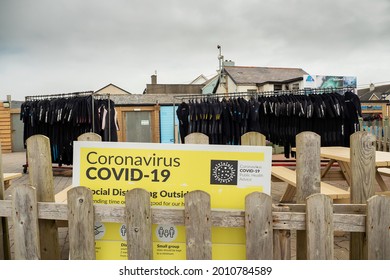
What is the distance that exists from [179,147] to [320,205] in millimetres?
746

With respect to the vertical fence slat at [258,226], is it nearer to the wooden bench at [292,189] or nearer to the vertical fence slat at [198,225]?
the vertical fence slat at [198,225]

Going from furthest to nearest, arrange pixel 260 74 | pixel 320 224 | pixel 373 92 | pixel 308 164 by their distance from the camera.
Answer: pixel 373 92, pixel 260 74, pixel 308 164, pixel 320 224

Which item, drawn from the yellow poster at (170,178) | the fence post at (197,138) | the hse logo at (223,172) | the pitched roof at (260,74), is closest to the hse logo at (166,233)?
the yellow poster at (170,178)

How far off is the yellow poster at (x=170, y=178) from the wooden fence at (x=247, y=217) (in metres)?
0.06

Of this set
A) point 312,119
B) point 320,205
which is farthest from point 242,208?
point 312,119

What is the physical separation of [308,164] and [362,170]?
0.31 meters

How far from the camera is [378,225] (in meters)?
1.43

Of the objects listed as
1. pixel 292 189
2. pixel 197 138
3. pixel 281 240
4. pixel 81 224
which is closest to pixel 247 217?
pixel 281 240

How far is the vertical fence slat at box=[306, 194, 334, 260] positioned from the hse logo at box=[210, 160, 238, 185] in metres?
0.38

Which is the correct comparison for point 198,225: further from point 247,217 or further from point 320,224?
point 320,224

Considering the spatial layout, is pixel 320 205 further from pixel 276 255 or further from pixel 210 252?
pixel 210 252

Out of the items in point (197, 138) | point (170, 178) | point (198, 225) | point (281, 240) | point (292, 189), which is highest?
point (197, 138)

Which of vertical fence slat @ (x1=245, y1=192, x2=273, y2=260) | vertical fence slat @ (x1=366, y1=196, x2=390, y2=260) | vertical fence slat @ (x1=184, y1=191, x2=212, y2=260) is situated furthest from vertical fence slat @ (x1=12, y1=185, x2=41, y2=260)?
vertical fence slat @ (x1=366, y1=196, x2=390, y2=260)

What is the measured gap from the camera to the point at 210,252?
4.76 ft
